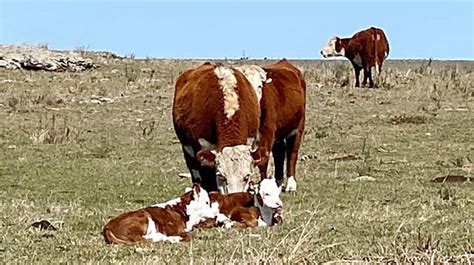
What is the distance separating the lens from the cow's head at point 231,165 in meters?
9.36

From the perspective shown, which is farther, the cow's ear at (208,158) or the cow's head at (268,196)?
the cow's ear at (208,158)

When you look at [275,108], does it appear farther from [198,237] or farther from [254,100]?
[198,237]

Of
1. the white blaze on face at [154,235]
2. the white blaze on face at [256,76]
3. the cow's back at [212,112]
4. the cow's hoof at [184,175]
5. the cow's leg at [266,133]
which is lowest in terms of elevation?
the cow's hoof at [184,175]

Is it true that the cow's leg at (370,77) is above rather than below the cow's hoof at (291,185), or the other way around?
below

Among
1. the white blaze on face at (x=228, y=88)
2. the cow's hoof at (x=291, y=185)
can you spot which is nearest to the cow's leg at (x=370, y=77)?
the cow's hoof at (x=291, y=185)

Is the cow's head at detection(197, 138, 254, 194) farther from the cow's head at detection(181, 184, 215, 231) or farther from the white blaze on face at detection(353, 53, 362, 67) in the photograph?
the white blaze on face at detection(353, 53, 362, 67)

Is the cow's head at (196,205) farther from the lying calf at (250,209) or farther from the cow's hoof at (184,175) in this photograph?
the cow's hoof at (184,175)

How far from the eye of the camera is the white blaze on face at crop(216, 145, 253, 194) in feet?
30.7

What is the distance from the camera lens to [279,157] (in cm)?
1323

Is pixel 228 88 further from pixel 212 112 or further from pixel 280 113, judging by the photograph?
pixel 280 113

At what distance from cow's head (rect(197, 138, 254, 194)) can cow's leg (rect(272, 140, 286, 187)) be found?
11.3 feet

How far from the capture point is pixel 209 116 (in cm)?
1027

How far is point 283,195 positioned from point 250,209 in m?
2.80

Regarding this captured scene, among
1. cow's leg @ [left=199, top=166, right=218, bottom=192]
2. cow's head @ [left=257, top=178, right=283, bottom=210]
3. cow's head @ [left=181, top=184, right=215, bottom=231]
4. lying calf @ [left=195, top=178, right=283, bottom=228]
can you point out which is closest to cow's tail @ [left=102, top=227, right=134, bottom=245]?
cow's head @ [left=181, top=184, right=215, bottom=231]
